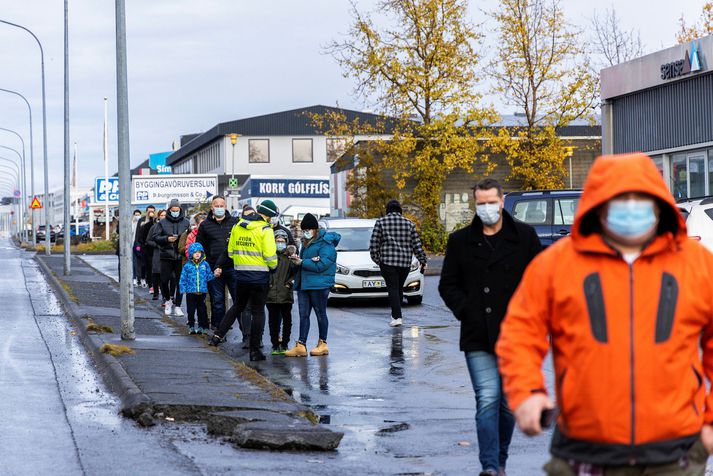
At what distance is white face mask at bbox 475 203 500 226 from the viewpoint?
6.61m

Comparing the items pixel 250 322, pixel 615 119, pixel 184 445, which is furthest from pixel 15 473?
pixel 615 119

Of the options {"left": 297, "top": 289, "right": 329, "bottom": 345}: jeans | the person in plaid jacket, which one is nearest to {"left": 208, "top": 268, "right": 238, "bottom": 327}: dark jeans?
{"left": 297, "top": 289, "right": 329, "bottom": 345}: jeans

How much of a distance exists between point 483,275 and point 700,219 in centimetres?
946

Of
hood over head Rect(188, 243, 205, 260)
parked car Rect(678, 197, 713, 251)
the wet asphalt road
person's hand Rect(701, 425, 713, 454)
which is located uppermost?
parked car Rect(678, 197, 713, 251)

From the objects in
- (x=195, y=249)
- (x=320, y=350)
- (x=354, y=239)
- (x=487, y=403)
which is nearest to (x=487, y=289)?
(x=487, y=403)

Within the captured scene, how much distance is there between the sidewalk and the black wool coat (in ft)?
5.89

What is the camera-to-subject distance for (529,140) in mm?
46344

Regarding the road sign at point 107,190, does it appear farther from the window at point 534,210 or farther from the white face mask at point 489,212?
the white face mask at point 489,212

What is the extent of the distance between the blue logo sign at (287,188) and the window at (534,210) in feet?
97.8

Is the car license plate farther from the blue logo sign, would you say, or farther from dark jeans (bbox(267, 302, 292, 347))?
the blue logo sign

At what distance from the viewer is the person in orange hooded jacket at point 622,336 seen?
3.71m

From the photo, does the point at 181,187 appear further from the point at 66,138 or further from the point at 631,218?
the point at 631,218

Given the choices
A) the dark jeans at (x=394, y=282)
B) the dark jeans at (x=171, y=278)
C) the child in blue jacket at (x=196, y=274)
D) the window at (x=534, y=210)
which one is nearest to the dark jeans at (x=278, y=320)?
the child in blue jacket at (x=196, y=274)

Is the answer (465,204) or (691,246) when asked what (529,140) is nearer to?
(465,204)
